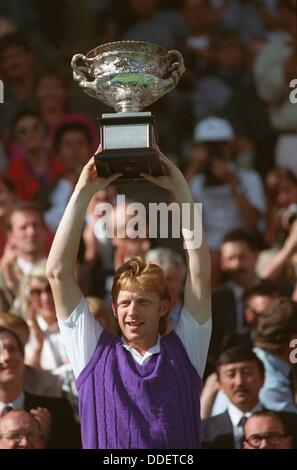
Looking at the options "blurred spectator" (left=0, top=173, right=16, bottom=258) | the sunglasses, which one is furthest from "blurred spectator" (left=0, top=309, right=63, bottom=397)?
the sunglasses

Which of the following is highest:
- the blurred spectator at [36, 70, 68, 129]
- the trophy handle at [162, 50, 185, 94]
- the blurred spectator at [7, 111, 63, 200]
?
the blurred spectator at [36, 70, 68, 129]

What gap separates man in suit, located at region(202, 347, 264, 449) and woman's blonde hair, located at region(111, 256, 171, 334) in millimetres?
1277

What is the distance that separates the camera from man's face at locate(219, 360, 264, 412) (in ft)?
20.9

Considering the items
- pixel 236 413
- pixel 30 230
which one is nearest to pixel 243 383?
pixel 236 413

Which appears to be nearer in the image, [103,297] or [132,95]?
[132,95]

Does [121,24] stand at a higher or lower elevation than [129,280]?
higher

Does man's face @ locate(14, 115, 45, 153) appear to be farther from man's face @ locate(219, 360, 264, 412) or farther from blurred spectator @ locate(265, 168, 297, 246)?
man's face @ locate(219, 360, 264, 412)

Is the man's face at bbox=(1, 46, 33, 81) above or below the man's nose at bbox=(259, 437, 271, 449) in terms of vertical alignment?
above

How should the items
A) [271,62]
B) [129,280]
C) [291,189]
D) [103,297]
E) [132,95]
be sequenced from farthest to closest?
[271,62] < [291,189] < [103,297] < [132,95] < [129,280]

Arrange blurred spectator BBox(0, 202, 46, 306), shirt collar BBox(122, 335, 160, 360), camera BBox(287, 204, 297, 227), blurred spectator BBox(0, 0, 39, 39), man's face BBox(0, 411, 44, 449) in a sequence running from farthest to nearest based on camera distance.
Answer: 1. blurred spectator BBox(0, 0, 39, 39)
2. camera BBox(287, 204, 297, 227)
3. blurred spectator BBox(0, 202, 46, 306)
4. man's face BBox(0, 411, 44, 449)
5. shirt collar BBox(122, 335, 160, 360)

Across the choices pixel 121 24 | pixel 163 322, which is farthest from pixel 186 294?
pixel 121 24
